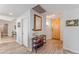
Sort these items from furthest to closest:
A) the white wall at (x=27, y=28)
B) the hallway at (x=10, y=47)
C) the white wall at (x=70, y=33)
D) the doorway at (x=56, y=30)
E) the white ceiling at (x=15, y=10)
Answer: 1. the doorway at (x=56, y=30)
2. the white wall at (x=70, y=33)
3. the white wall at (x=27, y=28)
4. the hallway at (x=10, y=47)
5. the white ceiling at (x=15, y=10)

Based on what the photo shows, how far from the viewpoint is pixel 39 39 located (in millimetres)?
2871

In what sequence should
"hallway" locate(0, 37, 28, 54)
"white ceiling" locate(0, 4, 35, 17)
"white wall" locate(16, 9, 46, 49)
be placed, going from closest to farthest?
"white ceiling" locate(0, 4, 35, 17)
"hallway" locate(0, 37, 28, 54)
"white wall" locate(16, 9, 46, 49)

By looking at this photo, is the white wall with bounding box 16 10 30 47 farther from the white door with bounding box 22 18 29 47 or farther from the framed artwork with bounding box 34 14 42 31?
the framed artwork with bounding box 34 14 42 31

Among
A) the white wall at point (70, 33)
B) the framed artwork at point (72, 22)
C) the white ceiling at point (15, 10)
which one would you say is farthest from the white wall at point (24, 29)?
the framed artwork at point (72, 22)

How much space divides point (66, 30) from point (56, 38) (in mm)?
409

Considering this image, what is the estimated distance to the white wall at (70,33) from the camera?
2777mm

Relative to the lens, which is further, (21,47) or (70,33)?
(70,33)

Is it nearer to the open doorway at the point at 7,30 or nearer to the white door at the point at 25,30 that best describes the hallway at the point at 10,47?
the open doorway at the point at 7,30

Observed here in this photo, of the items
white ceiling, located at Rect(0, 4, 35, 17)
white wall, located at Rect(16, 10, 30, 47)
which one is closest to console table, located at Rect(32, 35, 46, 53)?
white wall, located at Rect(16, 10, 30, 47)

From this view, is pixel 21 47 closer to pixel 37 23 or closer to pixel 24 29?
pixel 24 29

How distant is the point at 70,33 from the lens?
9.72ft

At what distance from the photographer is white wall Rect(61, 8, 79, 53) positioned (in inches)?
109

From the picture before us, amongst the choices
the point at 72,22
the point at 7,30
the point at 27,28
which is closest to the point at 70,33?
the point at 72,22

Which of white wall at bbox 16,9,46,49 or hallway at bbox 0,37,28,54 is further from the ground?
white wall at bbox 16,9,46,49
